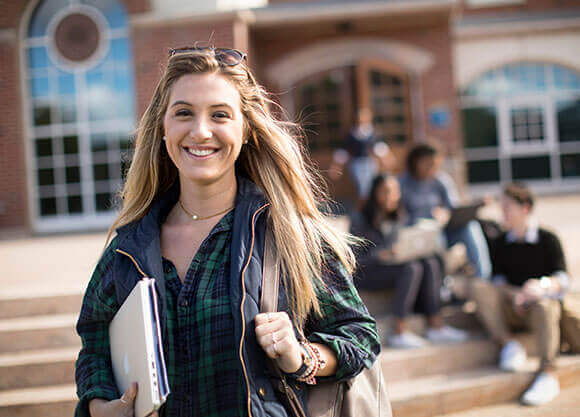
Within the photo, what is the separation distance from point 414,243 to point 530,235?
0.92 m

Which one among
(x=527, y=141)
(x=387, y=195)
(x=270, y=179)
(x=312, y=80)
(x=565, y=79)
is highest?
(x=565, y=79)

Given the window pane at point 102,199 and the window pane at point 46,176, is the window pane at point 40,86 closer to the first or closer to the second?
the window pane at point 46,176

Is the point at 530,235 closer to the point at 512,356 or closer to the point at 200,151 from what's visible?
the point at 512,356

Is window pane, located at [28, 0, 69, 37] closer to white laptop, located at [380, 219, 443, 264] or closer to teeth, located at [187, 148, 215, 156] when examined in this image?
white laptop, located at [380, 219, 443, 264]

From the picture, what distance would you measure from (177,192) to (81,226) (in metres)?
8.66

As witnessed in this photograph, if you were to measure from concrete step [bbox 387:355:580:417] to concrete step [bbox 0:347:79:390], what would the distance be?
7.37ft

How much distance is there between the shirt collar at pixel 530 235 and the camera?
13.5 feet

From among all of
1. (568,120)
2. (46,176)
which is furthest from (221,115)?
(568,120)

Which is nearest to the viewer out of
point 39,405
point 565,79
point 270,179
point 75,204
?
point 270,179

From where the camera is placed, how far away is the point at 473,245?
474 cm

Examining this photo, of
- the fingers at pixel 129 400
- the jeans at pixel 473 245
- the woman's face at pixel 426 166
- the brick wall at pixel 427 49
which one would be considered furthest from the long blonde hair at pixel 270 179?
the brick wall at pixel 427 49

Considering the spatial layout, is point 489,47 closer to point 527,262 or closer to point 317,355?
point 527,262

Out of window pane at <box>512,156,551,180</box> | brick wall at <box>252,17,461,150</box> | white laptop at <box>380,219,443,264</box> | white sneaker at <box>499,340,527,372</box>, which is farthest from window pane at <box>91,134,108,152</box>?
window pane at <box>512,156,551,180</box>

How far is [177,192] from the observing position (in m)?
1.82
